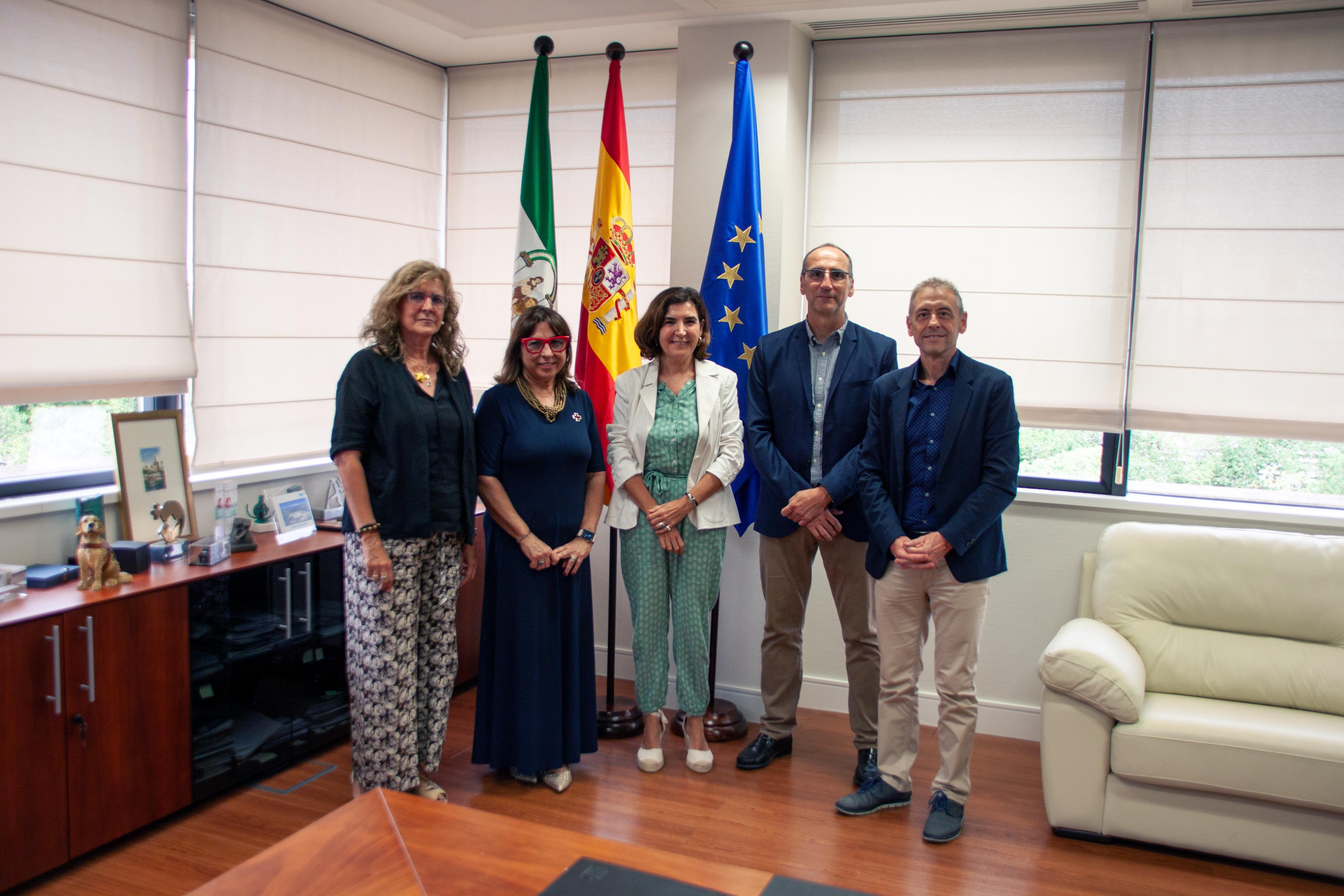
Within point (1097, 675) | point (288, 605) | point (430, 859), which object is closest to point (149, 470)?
point (288, 605)

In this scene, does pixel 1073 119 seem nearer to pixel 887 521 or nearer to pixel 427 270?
pixel 887 521

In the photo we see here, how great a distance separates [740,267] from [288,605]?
2.02m

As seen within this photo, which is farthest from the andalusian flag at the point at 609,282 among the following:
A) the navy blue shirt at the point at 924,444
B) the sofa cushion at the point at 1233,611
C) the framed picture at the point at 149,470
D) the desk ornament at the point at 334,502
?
the sofa cushion at the point at 1233,611

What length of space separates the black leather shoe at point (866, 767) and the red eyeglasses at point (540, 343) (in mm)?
1717

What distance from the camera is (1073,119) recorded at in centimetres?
358

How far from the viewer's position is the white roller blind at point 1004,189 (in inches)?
140

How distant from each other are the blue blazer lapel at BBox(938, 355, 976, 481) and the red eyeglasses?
4.02 feet

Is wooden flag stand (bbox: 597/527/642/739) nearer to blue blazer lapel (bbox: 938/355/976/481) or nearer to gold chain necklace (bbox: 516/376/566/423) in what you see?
gold chain necklace (bbox: 516/376/566/423)

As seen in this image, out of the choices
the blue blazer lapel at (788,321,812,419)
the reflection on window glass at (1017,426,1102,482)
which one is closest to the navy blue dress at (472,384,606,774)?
the blue blazer lapel at (788,321,812,419)

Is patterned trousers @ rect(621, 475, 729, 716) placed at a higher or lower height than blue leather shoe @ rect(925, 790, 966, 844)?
higher

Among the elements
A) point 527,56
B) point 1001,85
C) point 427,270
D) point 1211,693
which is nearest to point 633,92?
point 527,56

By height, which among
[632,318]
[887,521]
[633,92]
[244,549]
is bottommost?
[244,549]

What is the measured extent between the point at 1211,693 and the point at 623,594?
7.62ft

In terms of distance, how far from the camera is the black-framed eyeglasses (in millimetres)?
2777
